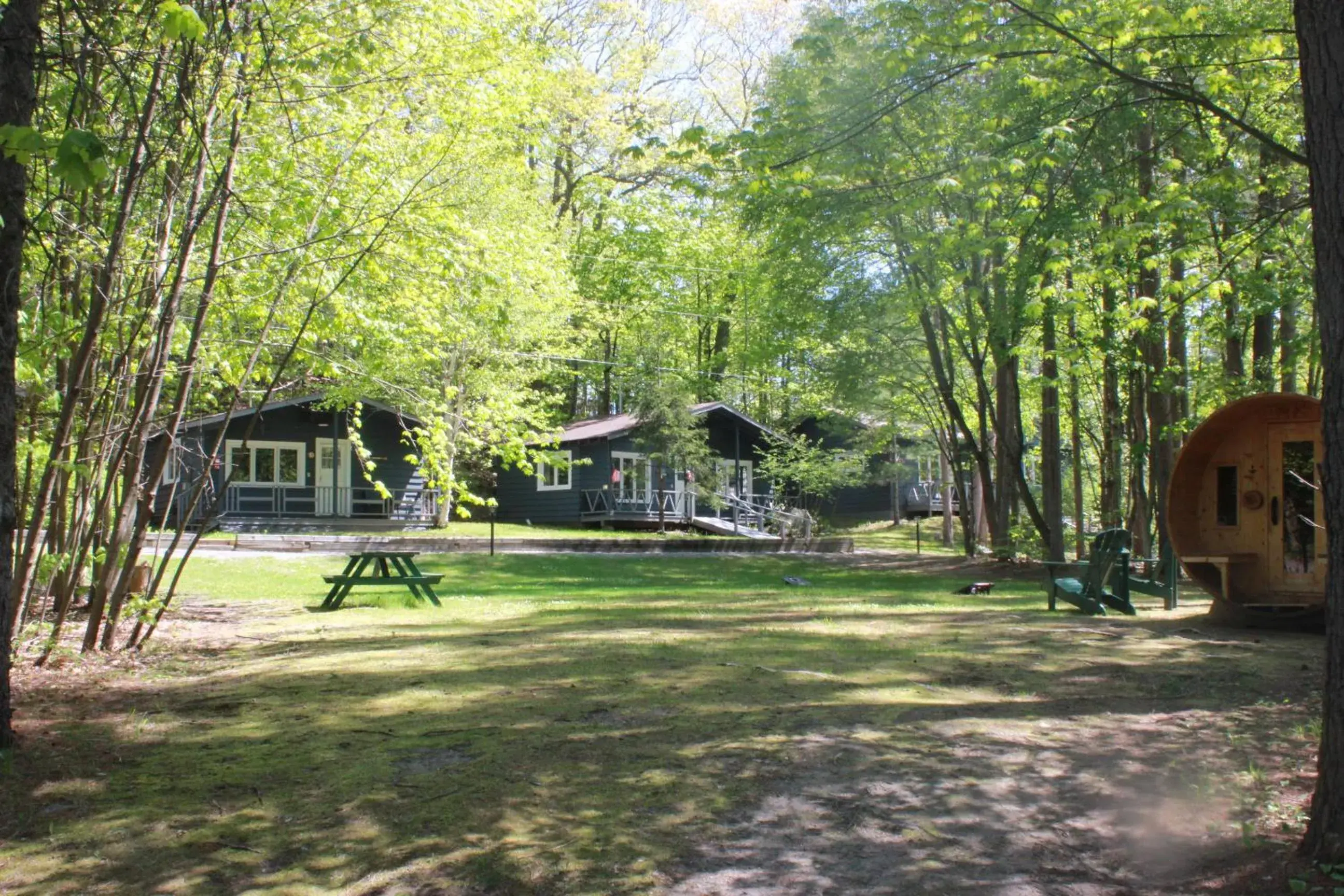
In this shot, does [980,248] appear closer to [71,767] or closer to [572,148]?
[71,767]

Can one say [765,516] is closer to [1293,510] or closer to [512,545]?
[512,545]

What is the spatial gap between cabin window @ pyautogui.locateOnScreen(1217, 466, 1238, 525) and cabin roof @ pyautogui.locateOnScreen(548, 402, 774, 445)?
73.3 feet

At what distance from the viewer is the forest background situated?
7652 mm

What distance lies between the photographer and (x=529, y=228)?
1633 cm

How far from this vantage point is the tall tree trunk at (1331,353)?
3.64m

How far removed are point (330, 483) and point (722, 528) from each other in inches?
508

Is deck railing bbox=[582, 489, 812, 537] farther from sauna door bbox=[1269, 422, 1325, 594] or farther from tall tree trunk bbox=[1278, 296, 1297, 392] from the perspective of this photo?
sauna door bbox=[1269, 422, 1325, 594]

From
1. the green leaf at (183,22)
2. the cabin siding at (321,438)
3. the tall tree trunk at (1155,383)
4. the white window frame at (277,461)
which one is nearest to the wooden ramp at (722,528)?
the cabin siding at (321,438)

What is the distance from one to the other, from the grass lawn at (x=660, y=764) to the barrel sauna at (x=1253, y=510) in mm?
1151

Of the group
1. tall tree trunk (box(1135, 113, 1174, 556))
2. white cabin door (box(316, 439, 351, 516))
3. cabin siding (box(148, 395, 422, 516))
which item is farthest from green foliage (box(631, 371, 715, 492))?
tall tree trunk (box(1135, 113, 1174, 556))

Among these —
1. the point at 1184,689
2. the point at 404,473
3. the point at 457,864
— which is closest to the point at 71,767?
the point at 457,864

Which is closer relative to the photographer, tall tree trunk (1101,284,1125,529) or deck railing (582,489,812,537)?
tall tree trunk (1101,284,1125,529)

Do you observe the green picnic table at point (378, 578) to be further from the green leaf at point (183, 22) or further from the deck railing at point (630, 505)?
the deck railing at point (630, 505)

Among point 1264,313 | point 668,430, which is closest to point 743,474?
point 668,430
